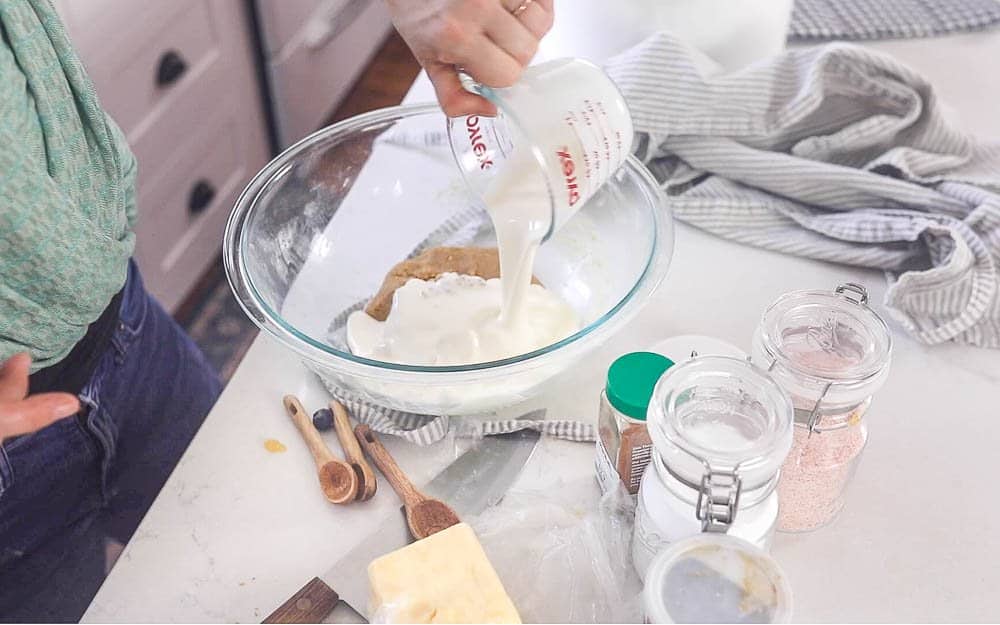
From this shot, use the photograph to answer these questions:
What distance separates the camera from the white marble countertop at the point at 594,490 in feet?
2.34

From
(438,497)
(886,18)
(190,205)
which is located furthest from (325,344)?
(190,205)

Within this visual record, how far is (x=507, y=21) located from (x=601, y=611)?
466 mm

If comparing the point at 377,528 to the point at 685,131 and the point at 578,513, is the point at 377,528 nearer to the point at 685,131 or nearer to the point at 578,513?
the point at 578,513

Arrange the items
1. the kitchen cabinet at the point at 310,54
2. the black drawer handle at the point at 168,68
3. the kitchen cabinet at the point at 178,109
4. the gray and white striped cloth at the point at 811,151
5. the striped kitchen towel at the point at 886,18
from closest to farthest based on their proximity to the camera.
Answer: the gray and white striped cloth at the point at 811,151 < the striped kitchen towel at the point at 886,18 < the kitchen cabinet at the point at 178,109 < the black drawer handle at the point at 168,68 < the kitchen cabinet at the point at 310,54

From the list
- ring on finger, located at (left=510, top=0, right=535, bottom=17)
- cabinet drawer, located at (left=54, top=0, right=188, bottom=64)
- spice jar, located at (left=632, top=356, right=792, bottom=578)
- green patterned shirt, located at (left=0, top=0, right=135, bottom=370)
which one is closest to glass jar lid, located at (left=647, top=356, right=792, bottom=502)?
spice jar, located at (left=632, top=356, right=792, bottom=578)

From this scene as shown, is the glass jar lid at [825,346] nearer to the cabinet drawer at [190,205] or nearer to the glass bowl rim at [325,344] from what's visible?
the glass bowl rim at [325,344]

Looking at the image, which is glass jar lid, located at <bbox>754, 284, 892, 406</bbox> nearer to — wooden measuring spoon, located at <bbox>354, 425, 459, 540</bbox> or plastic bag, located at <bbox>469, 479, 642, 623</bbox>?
plastic bag, located at <bbox>469, 479, 642, 623</bbox>

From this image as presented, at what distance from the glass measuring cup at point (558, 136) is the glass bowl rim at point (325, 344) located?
0.10 m

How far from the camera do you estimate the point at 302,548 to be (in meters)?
0.75

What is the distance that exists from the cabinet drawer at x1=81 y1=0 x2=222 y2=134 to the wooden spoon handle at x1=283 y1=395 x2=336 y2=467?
0.97 metres

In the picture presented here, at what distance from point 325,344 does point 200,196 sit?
1.27m

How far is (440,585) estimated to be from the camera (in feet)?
2.07

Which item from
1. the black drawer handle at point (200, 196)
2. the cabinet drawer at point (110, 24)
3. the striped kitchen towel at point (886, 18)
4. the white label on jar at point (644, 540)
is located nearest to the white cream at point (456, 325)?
the white label on jar at point (644, 540)

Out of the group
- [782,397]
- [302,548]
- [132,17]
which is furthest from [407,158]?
[132,17]
